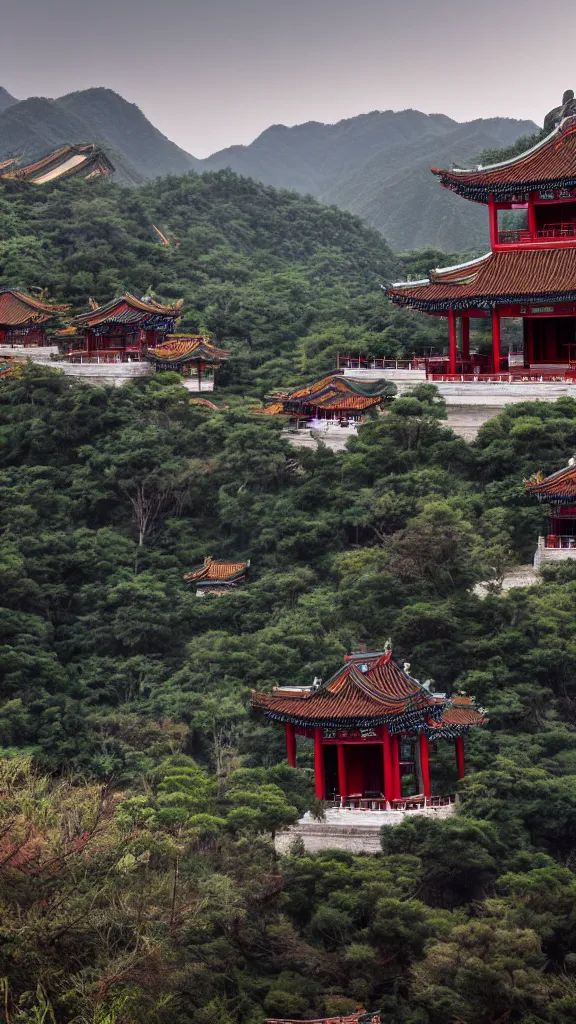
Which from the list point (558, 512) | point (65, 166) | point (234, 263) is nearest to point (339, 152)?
point (65, 166)

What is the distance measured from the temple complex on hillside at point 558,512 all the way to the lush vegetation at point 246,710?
2.34 ft

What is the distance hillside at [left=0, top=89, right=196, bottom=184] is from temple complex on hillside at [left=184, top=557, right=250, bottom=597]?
3166 inches

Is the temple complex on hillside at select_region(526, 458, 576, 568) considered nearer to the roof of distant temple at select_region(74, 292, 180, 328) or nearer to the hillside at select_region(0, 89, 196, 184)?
the roof of distant temple at select_region(74, 292, 180, 328)

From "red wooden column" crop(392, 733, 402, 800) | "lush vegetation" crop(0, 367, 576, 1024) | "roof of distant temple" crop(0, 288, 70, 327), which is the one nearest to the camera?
"lush vegetation" crop(0, 367, 576, 1024)

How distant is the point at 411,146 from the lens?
143625mm

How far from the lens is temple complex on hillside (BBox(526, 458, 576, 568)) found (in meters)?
37.2

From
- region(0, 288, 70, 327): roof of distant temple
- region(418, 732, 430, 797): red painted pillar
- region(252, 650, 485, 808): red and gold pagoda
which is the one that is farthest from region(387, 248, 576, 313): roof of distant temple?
region(418, 732, 430, 797): red painted pillar

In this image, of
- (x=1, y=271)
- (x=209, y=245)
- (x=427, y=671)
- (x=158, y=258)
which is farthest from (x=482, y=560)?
(x=209, y=245)

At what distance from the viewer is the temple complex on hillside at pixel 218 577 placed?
42094 millimetres

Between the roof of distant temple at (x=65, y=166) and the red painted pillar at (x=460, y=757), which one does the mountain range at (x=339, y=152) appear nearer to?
the roof of distant temple at (x=65, y=166)

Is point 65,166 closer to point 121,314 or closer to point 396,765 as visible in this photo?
point 121,314

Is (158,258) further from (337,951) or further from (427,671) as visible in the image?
(337,951)

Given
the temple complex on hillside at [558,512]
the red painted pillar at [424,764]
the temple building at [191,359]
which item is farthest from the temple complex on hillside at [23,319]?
the red painted pillar at [424,764]

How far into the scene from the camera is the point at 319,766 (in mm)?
31719
